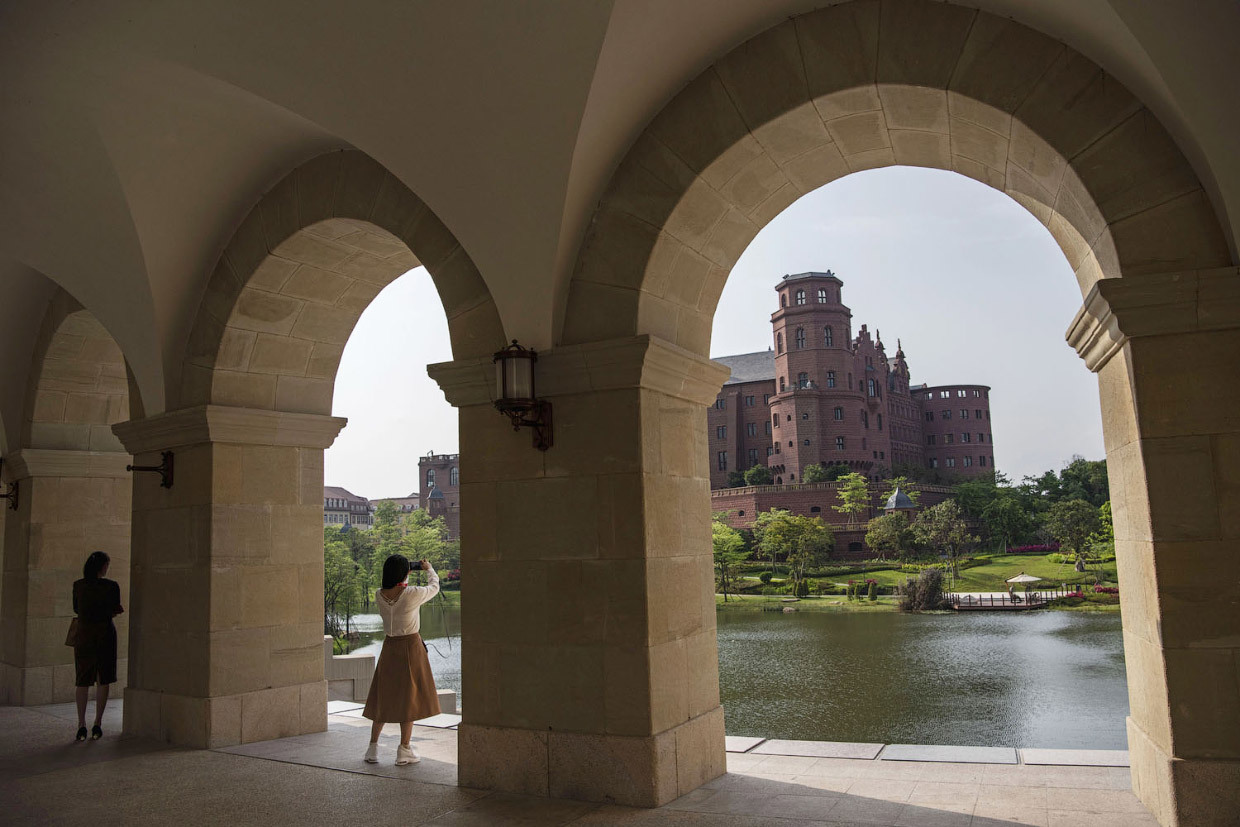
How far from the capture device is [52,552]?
912cm

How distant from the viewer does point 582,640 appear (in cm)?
491

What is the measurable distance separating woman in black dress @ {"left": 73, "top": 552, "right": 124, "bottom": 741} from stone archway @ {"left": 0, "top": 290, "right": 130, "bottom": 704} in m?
2.16

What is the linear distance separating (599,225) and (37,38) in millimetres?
3437

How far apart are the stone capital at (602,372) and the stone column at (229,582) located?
248 centimetres

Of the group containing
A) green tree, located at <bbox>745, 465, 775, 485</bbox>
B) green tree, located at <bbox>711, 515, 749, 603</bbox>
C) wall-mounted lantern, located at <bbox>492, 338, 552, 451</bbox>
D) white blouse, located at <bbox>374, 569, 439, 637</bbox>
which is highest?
green tree, located at <bbox>745, 465, 775, 485</bbox>

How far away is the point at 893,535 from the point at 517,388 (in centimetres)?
4229

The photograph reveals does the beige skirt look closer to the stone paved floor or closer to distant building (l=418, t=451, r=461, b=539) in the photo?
the stone paved floor

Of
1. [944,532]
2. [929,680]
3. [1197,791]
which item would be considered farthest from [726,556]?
[1197,791]

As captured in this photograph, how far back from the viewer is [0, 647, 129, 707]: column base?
29.1ft

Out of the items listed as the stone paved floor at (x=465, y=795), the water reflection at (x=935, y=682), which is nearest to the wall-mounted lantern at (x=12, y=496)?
the stone paved floor at (x=465, y=795)

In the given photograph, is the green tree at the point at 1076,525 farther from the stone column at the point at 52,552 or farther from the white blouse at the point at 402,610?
the white blouse at the point at 402,610

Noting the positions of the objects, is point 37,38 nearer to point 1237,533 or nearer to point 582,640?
point 582,640

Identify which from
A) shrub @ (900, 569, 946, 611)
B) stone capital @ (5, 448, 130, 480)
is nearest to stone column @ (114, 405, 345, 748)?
stone capital @ (5, 448, 130, 480)

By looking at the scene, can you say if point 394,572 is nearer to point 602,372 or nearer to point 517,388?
point 517,388
